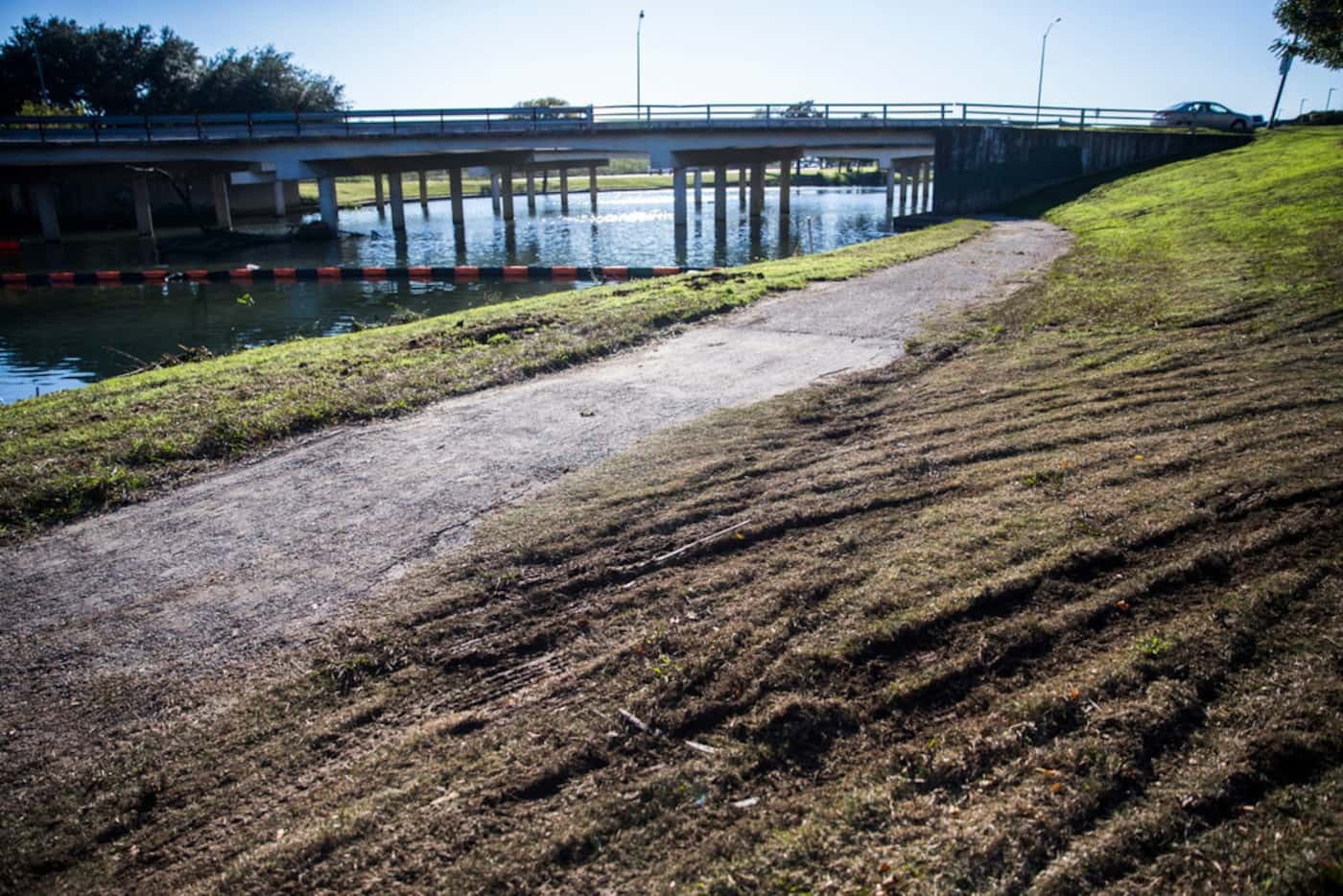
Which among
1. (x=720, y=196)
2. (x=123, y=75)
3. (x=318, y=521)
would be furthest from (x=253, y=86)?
(x=318, y=521)

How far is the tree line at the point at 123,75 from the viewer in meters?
63.8

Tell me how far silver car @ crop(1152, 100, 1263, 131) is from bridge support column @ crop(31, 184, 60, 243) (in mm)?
52732

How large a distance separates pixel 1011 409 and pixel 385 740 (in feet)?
18.5

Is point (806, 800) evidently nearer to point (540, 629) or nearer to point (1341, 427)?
point (540, 629)

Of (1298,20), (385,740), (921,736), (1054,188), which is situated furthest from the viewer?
(1054,188)

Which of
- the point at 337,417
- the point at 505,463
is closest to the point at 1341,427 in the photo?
the point at 505,463

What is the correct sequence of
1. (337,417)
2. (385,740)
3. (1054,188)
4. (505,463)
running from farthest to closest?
(1054,188)
(337,417)
(505,463)
(385,740)

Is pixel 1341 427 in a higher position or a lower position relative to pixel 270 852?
higher

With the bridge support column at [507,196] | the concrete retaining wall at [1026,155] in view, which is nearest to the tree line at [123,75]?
the bridge support column at [507,196]

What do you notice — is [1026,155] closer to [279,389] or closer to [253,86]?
[279,389]

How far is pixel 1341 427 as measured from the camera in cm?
595

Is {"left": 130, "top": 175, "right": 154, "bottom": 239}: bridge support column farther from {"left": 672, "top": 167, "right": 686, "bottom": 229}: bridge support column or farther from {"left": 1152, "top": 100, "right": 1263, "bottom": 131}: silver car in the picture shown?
{"left": 1152, "top": 100, "right": 1263, "bottom": 131}: silver car

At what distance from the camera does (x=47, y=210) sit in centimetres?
4184

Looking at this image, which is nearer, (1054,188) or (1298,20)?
(1298,20)
